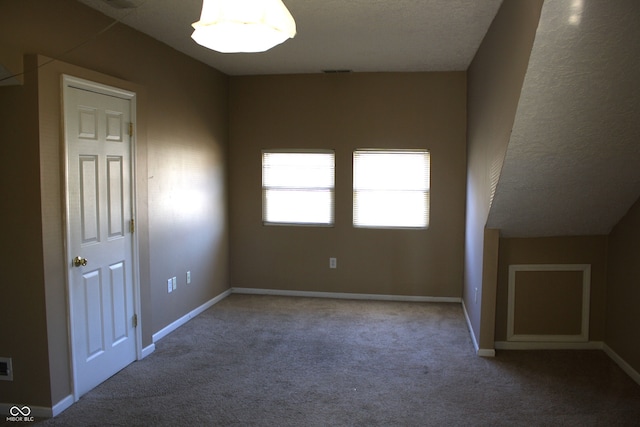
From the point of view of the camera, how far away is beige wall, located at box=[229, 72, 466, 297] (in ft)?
18.0

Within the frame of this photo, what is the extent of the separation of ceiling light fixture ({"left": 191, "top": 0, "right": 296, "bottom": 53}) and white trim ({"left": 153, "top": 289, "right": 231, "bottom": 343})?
326cm

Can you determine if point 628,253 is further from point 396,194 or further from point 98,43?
point 98,43

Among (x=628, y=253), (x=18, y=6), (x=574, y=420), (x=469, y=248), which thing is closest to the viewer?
(x=18, y=6)

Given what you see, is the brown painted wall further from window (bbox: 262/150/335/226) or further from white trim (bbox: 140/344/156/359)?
window (bbox: 262/150/335/226)

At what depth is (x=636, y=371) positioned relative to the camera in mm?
3496

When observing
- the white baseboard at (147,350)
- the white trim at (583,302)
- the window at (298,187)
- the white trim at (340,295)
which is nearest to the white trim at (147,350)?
the white baseboard at (147,350)

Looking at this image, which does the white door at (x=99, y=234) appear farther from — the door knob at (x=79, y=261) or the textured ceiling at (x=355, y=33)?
the textured ceiling at (x=355, y=33)

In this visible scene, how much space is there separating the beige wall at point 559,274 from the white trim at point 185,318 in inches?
111

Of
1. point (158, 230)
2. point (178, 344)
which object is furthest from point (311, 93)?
point (178, 344)

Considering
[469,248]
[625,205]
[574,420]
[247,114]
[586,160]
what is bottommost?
[574,420]

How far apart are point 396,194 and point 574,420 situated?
10.2 ft

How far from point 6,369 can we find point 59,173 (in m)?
1.21

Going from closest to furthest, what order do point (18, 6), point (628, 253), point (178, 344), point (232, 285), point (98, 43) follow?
point (18, 6) < point (98, 43) < point (628, 253) < point (178, 344) < point (232, 285)

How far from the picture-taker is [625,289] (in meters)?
3.74
